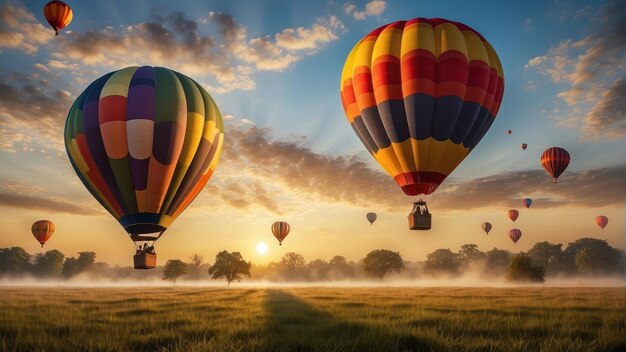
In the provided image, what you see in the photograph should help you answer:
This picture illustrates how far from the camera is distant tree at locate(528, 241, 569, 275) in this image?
427ft

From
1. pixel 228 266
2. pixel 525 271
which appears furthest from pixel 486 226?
pixel 228 266

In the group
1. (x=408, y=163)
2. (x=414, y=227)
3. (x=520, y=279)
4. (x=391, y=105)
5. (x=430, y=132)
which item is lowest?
(x=520, y=279)

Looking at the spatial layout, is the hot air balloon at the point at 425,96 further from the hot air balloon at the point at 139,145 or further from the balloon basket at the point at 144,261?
the balloon basket at the point at 144,261

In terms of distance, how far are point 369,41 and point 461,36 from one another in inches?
225

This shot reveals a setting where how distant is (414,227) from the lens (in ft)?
78.9

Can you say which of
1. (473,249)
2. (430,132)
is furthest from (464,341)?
(473,249)

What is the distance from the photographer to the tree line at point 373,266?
270ft

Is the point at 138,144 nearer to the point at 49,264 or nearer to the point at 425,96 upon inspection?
the point at 425,96

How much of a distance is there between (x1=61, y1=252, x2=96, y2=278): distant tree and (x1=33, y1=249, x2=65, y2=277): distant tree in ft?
5.88

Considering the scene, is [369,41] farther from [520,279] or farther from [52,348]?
[520,279]

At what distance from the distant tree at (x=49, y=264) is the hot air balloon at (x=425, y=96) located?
144m

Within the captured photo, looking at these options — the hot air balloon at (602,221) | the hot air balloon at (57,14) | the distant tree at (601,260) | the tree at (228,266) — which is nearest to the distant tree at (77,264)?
the tree at (228,266)

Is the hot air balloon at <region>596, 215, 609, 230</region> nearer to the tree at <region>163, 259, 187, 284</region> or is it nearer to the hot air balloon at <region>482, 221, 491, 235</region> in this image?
the hot air balloon at <region>482, 221, 491, 235</region>

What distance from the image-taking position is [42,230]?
209 ft
